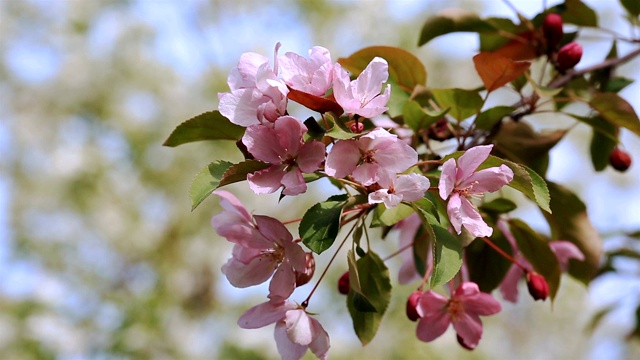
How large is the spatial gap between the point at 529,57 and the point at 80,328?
3.71 metres

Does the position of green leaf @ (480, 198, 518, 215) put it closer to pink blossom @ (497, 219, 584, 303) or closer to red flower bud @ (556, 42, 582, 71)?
pink blossom @ (497, 219, 584, 303)

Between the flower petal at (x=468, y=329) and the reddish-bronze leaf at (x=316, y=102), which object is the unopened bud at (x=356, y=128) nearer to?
the reddish-bronze leaf at (x=316, y=102)

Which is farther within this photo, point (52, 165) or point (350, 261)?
point (52, 165)

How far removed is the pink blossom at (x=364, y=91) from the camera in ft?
2.33

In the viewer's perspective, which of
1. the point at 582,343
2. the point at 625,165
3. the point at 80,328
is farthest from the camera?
the point at 582,343

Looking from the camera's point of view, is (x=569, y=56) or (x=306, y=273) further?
(x=569, y=56)

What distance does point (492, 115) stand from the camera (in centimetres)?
98

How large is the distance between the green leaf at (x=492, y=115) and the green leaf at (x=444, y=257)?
0.93ft

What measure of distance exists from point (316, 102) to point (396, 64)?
1.14 feet

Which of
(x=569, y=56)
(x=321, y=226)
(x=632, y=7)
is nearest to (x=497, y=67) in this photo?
(x=569, y=56)

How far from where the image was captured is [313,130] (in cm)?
72

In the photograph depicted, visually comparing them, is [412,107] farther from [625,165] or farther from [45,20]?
[45,20]

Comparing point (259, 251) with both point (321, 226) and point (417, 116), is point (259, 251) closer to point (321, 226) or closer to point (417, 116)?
point (321, 226)

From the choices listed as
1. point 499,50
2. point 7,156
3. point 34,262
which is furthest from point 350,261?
point 7,156
